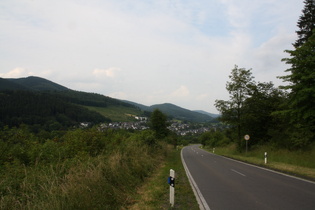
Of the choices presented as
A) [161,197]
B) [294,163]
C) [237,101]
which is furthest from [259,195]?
[237,101]

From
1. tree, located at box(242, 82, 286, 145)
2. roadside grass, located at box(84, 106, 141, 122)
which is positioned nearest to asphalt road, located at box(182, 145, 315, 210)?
tree, located at box(242, 82, 286, 145)

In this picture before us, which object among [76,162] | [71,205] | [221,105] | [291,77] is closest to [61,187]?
[71,205]

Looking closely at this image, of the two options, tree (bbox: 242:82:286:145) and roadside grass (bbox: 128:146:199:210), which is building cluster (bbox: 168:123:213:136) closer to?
tree (bbox: 242:82:286:145)

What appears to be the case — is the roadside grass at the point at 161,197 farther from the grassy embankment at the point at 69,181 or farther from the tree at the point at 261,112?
the tree at the point at 261,112

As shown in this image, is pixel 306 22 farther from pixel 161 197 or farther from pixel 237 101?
pixel 161 197

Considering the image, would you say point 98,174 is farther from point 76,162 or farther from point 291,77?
point 291,77

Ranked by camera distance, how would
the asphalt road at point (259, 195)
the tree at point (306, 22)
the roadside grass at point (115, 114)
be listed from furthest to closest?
the roadside grass at point (115, 114)
the tree at point (306, 22)
the asphalt road at point (259, 195)

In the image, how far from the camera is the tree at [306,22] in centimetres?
2888

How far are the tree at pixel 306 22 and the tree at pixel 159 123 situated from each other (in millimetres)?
19865

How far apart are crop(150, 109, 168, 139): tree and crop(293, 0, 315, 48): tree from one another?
19865 mm

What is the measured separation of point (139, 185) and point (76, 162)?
295cm

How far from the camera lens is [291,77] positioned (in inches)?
569

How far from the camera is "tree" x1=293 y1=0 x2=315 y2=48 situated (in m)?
28.9

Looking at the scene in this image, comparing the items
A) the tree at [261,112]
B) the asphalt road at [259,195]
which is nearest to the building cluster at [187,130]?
the tree at [261,112]
